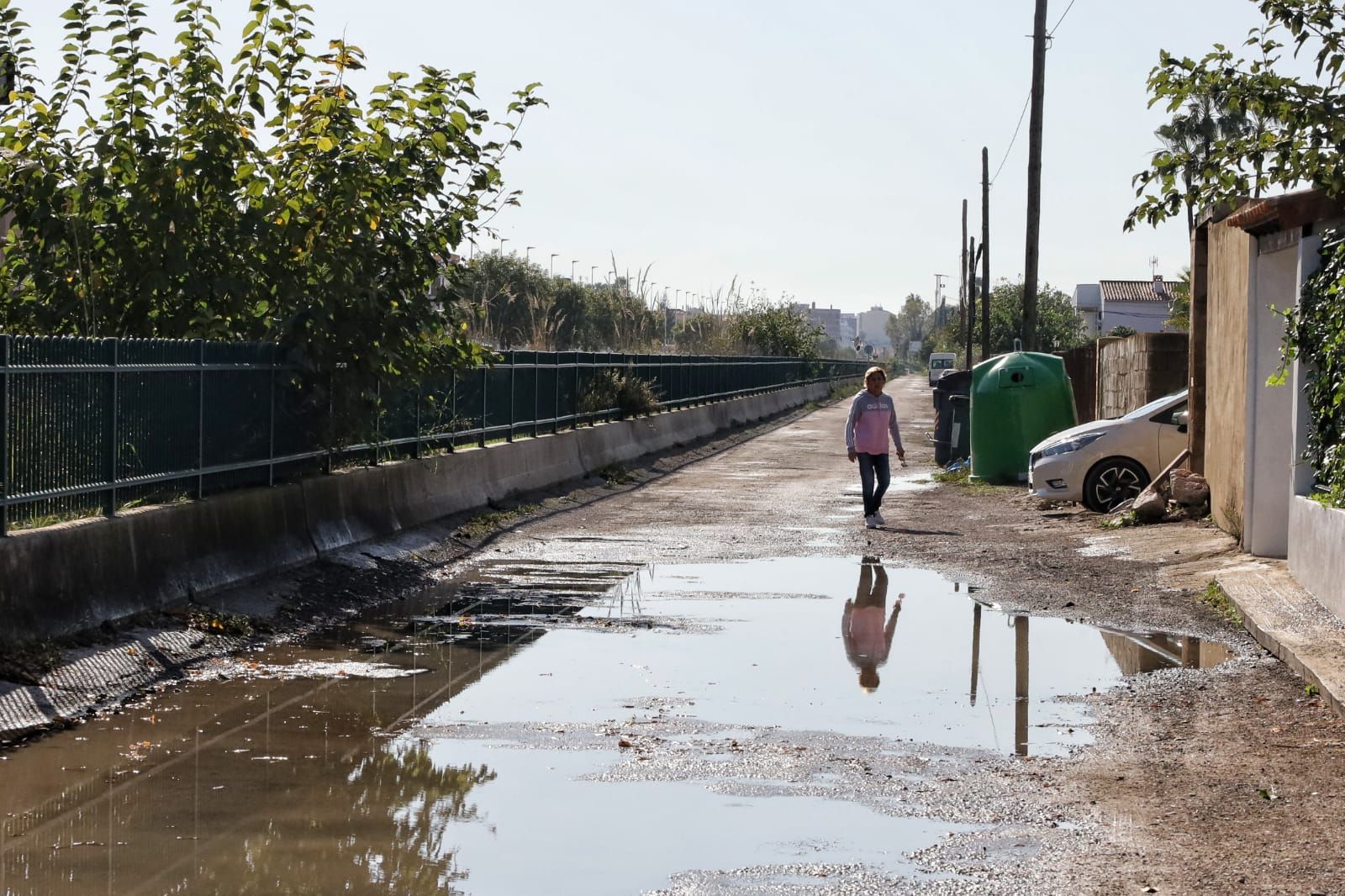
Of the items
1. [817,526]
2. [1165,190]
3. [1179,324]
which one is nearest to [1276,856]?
[1165,190]

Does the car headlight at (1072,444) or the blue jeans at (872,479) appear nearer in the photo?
the blue jeans at (872,479)

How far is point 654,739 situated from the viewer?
7.77 meters

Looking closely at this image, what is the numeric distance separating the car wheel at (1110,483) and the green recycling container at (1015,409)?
3832 millimetres

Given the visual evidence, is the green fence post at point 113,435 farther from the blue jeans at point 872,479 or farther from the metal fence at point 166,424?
the blue jeans at point 872,479

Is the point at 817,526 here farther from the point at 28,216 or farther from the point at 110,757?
the point at 110,757

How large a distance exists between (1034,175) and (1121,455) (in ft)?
43.5

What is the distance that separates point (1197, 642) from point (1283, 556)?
12.4ft

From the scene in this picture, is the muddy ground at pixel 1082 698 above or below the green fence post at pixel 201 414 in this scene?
below

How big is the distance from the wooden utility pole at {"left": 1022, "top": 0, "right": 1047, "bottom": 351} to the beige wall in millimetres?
13504

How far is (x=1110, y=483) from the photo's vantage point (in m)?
19.2

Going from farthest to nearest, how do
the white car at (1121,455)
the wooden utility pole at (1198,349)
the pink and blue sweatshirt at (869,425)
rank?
1. the pink and blue sweatshirt at (869,425)
2. the white car at (1121,455)
3. the wooden utility pole at (1198,349)

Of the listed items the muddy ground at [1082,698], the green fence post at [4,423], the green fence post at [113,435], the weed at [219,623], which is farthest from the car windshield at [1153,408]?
the green fence post at [4,423]

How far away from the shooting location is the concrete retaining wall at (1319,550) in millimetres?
10969

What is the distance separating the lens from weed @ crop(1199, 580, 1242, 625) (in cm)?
1165
